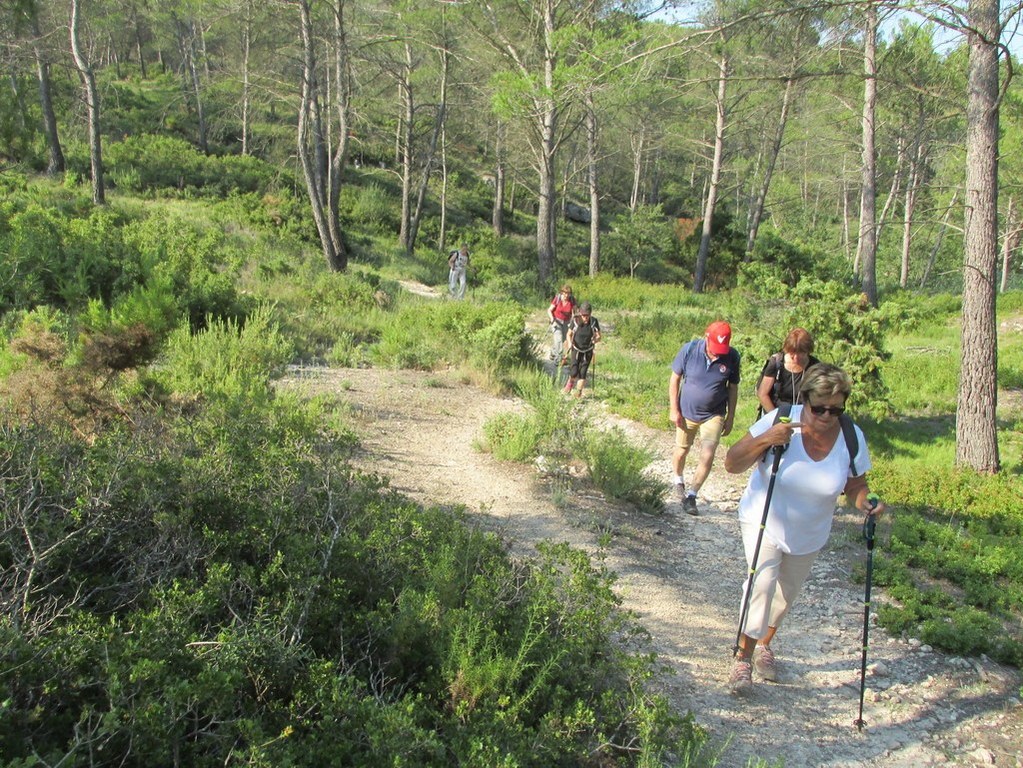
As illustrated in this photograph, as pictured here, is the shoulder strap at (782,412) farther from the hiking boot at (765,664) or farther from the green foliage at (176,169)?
the green foliage at (176,169)

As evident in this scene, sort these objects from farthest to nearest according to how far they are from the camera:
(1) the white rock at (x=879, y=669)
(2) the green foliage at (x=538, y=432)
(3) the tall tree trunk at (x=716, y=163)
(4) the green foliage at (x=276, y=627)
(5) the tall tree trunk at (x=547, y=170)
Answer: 1. (3) the tall tree trunk at (x=716, y=163)
2. (5) the tall tree trunk at (x=547, y=170)
3. (2) the green foliage at (x=538, y=432)
4. (1) the white rock at (x=879, y=669)
5. (4) the green foliage at (x=276, y=627)

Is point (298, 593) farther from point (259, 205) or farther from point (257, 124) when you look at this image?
point (257, 124)

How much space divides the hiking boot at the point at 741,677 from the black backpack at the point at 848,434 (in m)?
1.19

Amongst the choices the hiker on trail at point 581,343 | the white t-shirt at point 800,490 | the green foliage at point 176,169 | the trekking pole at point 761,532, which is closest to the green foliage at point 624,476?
the trekking pole at point 761,532

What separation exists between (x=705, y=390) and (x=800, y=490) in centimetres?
250

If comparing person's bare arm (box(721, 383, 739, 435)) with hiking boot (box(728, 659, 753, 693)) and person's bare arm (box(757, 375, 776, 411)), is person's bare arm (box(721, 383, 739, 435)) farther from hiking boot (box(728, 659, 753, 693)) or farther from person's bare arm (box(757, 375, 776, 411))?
hiking boot (box(728, 659, 753, 693))

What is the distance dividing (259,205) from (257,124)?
16469 millimetres

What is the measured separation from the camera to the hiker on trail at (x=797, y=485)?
360 cm

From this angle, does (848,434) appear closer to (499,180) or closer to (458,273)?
(458,273)

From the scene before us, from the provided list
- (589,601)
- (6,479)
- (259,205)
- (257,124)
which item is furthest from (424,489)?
(257,124)

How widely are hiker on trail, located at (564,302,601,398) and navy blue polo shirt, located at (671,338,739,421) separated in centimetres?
335

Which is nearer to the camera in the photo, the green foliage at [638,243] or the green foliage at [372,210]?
the green foliage at [372,210]

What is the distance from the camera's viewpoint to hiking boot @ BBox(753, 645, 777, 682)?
4.14 m

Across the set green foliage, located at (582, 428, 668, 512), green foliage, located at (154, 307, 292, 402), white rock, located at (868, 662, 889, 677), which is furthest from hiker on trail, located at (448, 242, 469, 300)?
white rock, located at (868, 662, 889, 677)
